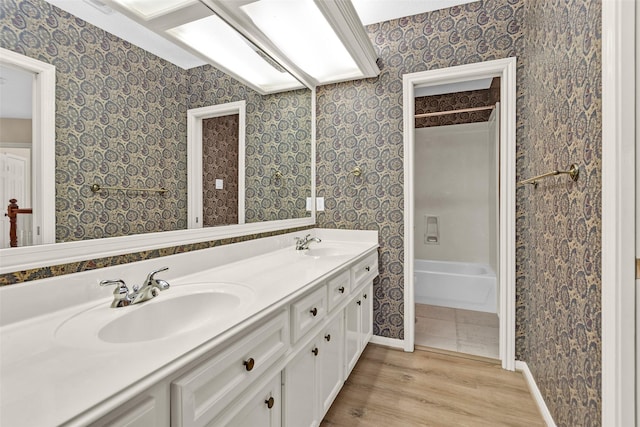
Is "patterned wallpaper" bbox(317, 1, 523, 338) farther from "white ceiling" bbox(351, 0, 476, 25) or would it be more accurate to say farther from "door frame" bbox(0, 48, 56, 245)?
"door frame" bbox(0, 48, 56, 245)

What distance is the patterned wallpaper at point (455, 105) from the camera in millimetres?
3779

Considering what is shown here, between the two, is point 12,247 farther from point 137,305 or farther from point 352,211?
point 352,211

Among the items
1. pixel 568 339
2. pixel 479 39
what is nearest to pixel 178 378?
pixel 568 339

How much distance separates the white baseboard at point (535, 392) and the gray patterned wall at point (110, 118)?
2102 mm

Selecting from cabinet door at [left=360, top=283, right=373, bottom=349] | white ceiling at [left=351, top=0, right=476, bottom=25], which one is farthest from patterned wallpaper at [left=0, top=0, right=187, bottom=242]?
white ceiling at [left=351, top=0, right=476, bottom=25]

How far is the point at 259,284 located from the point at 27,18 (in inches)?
42.9

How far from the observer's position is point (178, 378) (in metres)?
0.66

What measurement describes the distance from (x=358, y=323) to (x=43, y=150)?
1822 mm

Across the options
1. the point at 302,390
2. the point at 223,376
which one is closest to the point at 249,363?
the point at 223,376

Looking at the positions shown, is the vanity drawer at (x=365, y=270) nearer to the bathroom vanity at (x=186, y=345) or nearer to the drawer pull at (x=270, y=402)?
the bathroom vanity at (x=186, y=345)

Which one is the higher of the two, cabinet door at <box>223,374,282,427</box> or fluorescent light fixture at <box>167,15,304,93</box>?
fluorescent light fixture at <box>167,15,304,93</box>

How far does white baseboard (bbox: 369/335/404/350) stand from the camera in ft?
8.11
